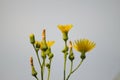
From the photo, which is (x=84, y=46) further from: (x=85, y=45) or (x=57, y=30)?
(x=57, y=30)

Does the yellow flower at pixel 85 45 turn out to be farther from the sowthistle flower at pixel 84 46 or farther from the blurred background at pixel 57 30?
the blurred background at pixel 57 30

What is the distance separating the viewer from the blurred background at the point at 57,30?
166cm

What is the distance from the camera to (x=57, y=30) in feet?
5.57

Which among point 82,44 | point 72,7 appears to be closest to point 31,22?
point 72,7

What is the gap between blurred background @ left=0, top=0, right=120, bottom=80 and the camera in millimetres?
1664

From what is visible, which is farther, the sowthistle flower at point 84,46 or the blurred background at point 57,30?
the blurred background at point 57,30

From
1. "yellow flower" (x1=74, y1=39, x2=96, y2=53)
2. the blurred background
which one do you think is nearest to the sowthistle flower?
"yellow flower" (x1=74, y1=39, x2=96, y2=53)

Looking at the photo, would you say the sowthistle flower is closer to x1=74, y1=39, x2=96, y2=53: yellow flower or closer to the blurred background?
x1=74, y1=39, x2=96, y2=53: yellow flower

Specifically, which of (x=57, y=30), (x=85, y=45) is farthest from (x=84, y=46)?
(x=57, y=30)

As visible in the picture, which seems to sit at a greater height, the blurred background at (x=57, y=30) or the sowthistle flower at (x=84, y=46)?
the sowthistle flower at (x=84, y=46)

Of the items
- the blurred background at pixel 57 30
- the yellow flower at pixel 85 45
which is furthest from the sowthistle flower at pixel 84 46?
the blurred background at pixel 57 30
